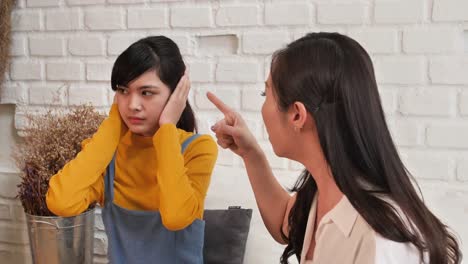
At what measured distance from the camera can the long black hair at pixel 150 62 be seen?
3.95 ft

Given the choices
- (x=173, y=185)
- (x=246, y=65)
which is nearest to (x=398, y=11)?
(x=246, y=65)

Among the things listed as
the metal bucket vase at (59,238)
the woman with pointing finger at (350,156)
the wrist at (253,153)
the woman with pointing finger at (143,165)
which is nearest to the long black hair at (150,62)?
the woman with pointing finger at (143,165)

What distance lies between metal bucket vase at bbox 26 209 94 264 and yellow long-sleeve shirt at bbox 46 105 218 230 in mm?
267

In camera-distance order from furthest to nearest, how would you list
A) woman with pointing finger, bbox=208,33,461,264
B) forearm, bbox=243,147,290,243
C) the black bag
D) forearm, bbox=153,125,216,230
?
the black bag
forearm, bbox=243,147,290,243
forearm, bbox=153,125,216,230
woman with pointing finger, bbox=208,33,461,264

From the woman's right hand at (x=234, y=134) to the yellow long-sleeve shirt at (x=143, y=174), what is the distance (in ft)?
0.21

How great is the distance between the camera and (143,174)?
128 cm

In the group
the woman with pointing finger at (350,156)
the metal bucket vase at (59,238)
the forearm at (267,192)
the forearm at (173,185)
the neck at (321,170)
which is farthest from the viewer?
the metal bucket vase at (59,238)

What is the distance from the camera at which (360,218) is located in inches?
32.7

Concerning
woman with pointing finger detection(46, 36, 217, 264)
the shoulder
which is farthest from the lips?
the shoulder

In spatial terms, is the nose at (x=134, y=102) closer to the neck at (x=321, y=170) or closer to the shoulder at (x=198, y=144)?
the shoulder at (x=198, y=144)

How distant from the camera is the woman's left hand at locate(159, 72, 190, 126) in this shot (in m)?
1.20

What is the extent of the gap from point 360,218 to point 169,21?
1.12 metres

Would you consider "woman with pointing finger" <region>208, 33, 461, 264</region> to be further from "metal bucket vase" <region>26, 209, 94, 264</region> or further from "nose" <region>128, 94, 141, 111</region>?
"metal bucket vase" <region>26, 209, 94, 264</region>

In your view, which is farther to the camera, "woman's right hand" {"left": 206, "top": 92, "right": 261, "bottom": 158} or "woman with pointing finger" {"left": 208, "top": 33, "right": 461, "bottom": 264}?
"woman's right hand" {"left": 206, "top": 92, "right": 261, "bottom": 158}
